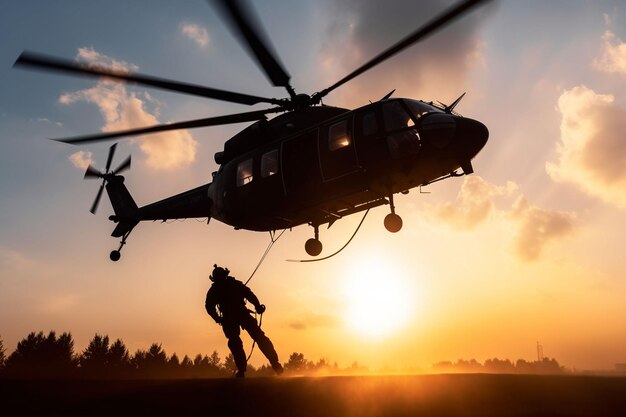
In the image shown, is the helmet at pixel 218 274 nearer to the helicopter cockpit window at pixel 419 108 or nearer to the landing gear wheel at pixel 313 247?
the landing gear wheel at pixel 313 247

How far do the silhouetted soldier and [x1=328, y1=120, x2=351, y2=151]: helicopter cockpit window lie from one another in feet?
13.8

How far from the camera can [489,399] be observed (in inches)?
173

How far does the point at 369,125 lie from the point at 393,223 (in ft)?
8.54

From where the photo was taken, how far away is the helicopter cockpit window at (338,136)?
10.5m

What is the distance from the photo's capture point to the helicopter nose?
9875 mm

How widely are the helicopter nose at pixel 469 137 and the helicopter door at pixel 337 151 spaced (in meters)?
2.56

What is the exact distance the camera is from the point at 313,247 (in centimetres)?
1273

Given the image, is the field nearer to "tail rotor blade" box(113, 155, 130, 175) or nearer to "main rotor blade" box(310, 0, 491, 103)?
"main rotor blade" box(310, 0, 491, 103)

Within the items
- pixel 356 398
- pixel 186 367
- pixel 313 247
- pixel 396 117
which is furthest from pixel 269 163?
pixel 186 367

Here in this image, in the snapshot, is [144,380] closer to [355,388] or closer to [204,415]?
[204,415]

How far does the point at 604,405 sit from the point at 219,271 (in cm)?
725

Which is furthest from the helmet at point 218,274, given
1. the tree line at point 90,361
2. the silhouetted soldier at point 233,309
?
the tree line at point 90,361

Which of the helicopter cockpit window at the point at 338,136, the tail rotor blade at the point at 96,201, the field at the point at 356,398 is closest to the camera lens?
the field at the point at 356,398

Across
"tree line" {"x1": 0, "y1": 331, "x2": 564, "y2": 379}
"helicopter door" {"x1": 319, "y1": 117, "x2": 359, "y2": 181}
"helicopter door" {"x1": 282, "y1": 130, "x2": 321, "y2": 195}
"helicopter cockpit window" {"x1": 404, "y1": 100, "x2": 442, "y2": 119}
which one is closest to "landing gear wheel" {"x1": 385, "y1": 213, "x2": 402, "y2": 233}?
"helicopter door" {"x1": 319, "y1": 117, "x2": 359, "y2": 181}
